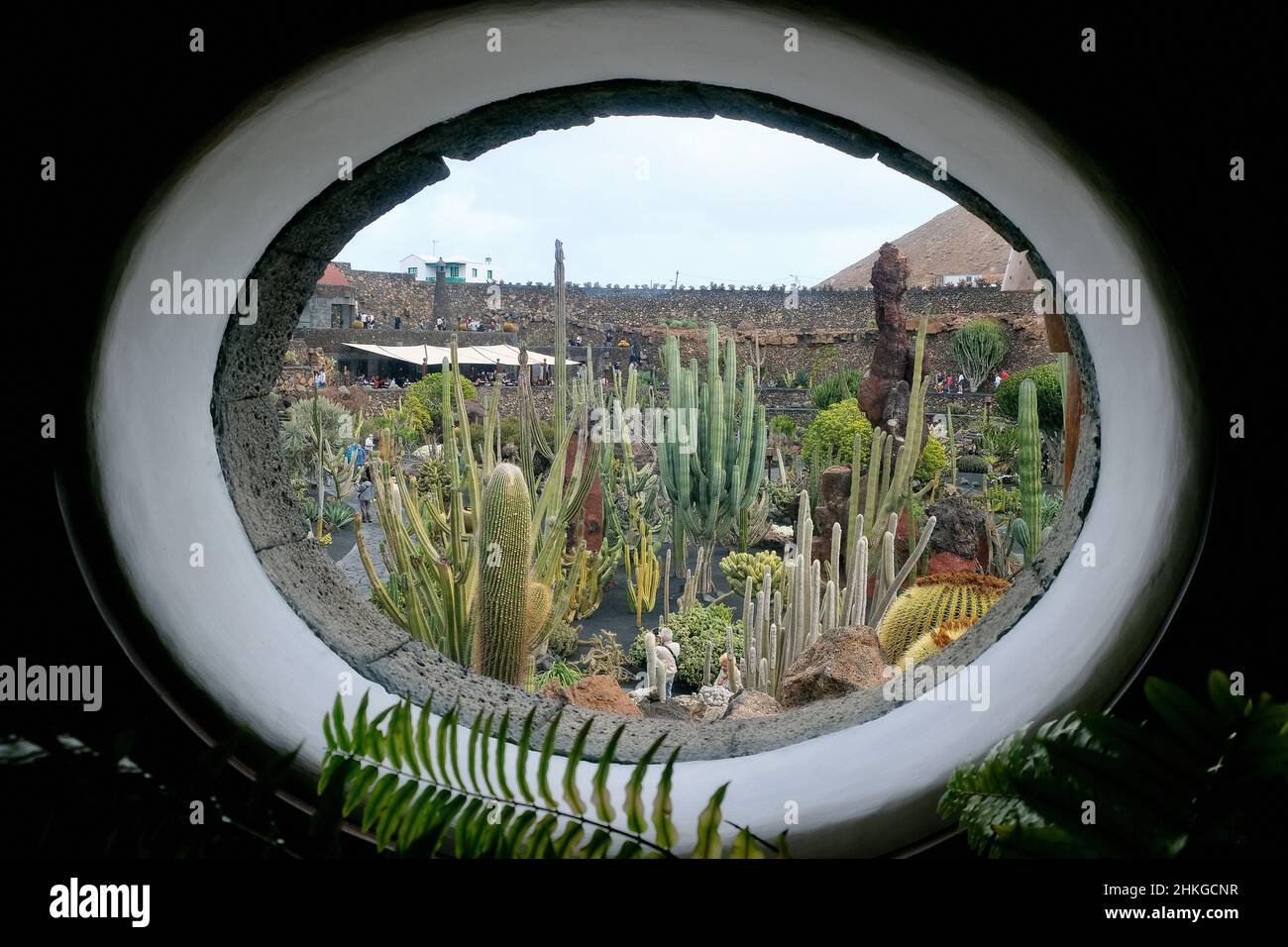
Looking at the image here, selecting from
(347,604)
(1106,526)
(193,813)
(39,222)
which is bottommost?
(193,813)

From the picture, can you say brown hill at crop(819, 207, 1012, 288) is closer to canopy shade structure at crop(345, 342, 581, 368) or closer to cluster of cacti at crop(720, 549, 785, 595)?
canopy shade structure at crop(345, 342, 581, 368)

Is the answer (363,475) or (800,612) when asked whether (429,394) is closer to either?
(363,475)

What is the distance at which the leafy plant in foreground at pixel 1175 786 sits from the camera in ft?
3.37

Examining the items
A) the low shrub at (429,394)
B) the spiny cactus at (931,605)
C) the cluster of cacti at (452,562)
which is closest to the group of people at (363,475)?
the low shrub at (429,394)

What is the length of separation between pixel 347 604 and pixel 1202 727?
1.40 metres

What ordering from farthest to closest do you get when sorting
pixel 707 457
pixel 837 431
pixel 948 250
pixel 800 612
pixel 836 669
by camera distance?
1. pixel 948 250
2. pixel 837 431
3. pixel 707 457
4. pixel 800 612
5. pixel 836 669

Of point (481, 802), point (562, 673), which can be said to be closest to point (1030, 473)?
point (562, 673)

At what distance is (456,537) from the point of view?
5000 mm

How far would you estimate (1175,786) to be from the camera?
3.41ft

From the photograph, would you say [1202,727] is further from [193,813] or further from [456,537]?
[456,537]

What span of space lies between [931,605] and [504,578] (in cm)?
177

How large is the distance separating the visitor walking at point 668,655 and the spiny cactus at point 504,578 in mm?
1734

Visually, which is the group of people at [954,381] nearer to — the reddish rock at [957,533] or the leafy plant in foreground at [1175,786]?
the reddish rock at [957,533]
